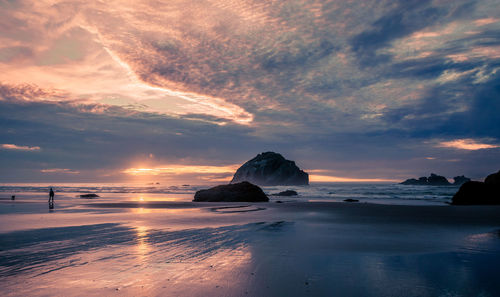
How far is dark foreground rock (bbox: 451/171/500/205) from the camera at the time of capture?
2575 cm

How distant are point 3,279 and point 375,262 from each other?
734 cm

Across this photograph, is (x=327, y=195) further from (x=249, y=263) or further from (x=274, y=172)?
(x=274, y=172)

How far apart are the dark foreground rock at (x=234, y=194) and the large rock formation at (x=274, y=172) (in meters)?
134

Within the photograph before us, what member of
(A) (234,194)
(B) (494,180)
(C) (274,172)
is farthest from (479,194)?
(C) (274,172)

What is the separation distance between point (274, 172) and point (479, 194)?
486 feet

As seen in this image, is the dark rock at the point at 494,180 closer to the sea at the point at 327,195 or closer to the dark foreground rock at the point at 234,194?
the sea at the point at 327,195

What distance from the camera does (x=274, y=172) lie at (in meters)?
174

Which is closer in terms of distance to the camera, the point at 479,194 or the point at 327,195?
the point at 479,194

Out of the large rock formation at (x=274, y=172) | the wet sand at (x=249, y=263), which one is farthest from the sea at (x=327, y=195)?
the large rock formation at (x=274, y=172)

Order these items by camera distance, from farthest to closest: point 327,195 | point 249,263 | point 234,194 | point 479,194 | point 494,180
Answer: point 327,195
point 234,194
point 494,180
point 479,194
point 249,263

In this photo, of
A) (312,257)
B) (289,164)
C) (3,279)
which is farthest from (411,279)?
(289,164)

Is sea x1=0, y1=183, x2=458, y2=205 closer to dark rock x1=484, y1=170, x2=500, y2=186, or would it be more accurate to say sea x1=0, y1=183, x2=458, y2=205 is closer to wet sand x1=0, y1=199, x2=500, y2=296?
dark rock x1=484, y1=170, x2=500, y2=186

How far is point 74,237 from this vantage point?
10234 mm

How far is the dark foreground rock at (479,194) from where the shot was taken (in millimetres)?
25750
